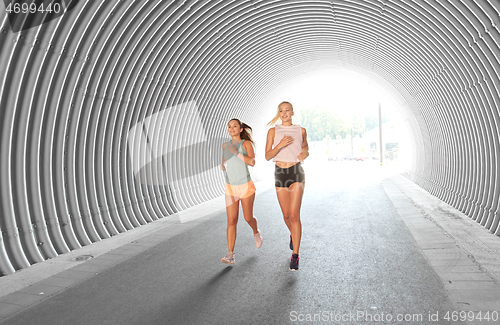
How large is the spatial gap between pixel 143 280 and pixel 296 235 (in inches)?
77.2

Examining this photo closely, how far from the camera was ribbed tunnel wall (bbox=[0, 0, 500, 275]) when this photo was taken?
6.18 metres

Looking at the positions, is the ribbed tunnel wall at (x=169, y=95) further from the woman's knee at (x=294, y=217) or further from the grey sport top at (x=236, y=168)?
the woman's knee at (x=294, y=217)

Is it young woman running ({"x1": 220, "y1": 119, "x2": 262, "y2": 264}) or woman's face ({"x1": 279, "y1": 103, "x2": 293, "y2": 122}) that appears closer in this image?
woman's face ({"x1": 279, "y1": 103, "x2": 293, "y2": 122})

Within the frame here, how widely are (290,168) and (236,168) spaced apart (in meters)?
0.72

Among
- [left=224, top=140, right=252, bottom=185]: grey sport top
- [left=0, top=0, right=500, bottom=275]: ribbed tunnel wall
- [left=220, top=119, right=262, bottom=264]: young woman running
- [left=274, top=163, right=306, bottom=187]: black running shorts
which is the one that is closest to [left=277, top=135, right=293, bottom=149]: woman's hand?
[left=274, top=163, right=306, bottom=187]: black running shorts

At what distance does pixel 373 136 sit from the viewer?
57812mm

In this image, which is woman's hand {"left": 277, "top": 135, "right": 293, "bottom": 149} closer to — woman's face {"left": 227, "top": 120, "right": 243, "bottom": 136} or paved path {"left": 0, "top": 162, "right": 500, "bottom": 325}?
woman's face {"left": 227, "top": 120, "right": 243, "bottom": 136}

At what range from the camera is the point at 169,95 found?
Answer: 10805 millimetres

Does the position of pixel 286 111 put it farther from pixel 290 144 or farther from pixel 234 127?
pixel 234 127

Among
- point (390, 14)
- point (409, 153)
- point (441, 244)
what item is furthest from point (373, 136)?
point (441, 244)

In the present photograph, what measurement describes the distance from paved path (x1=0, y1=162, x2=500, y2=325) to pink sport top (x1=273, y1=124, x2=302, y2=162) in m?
1.43

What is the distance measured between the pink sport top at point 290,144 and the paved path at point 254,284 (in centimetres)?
143

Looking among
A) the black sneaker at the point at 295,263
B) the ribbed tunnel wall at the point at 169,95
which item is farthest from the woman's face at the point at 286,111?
the ribbed tunnel wall at the point at 169,95

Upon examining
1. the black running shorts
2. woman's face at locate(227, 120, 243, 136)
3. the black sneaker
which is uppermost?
woman's face at locate(227, 120, 243, 136)
